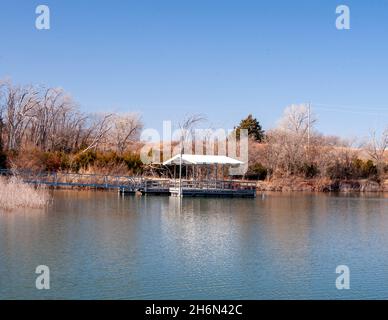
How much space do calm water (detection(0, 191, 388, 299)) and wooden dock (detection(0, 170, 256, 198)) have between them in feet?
36.0

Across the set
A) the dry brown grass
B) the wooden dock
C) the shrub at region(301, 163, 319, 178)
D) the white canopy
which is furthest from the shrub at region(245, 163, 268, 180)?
the dry brown grass

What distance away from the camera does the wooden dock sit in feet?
127

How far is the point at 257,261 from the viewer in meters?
15.6

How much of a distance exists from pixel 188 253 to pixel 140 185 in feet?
77.4

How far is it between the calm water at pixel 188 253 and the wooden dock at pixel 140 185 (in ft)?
36.0

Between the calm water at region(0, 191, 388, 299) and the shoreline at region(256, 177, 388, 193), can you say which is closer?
the calm water at region(0, 191, 388, 299)

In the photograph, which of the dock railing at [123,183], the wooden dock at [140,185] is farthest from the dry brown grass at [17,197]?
the dock railing at [123,183]

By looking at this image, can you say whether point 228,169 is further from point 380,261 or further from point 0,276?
point 0,276

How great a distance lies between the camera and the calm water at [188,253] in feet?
41.2

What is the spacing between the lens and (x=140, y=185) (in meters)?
39.8

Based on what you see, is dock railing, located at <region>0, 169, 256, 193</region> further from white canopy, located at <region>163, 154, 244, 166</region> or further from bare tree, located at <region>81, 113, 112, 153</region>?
bare tree, located at <region>81, 113, 112, 153</region>

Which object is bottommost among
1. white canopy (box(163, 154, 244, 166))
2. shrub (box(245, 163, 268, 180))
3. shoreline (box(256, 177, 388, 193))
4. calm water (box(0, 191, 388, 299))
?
calm water (box(0, 191, 388, 299))

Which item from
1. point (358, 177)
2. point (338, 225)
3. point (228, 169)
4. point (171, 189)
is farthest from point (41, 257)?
point (358, 177)

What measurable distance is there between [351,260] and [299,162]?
3802cm
